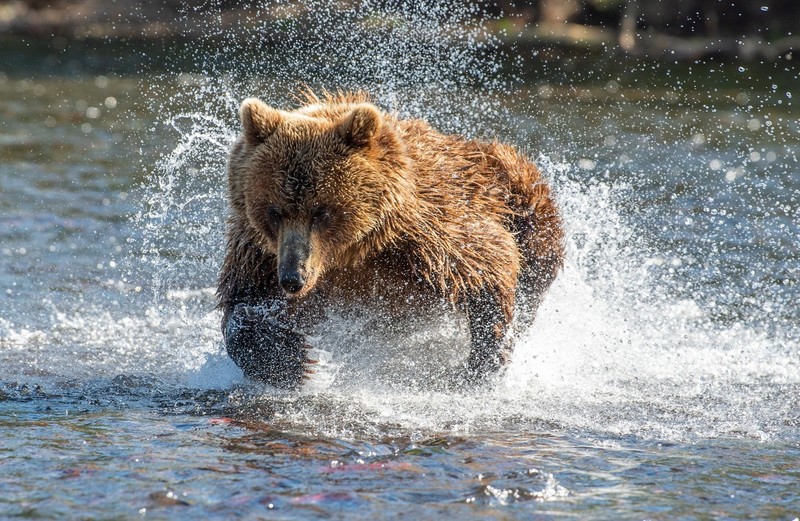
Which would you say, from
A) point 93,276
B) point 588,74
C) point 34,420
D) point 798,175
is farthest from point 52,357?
point 588,74

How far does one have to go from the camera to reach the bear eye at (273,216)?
5.46 meters

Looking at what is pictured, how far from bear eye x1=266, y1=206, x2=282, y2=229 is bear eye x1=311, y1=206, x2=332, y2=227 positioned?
165mm

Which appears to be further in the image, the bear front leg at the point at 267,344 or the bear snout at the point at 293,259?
the bear front leg at the point at 267,344

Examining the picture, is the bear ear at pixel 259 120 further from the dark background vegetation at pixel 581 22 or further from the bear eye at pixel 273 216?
the dark background vegetation at pixel 581 22

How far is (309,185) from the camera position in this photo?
5441 mm

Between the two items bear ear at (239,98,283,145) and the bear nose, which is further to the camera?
bear ear at (239,98,283,145)

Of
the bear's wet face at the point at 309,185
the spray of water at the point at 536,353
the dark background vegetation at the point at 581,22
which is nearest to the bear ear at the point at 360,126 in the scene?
the bear's wet face at the point at 309,185

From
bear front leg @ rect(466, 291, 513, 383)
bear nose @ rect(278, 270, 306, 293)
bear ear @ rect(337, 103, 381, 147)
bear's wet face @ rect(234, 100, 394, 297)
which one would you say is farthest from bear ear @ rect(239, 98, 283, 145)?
bear front leg @ rect(466, 291, 513, 383)

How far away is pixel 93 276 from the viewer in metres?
8.84

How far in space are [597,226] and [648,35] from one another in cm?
1285

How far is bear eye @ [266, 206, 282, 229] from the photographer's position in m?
5.46

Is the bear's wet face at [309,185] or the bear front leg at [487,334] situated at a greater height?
the bear's wet face at [309,185]

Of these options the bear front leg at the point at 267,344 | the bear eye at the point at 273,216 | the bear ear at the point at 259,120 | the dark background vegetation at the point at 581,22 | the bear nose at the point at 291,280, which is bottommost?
the bear front leg at the point at 267,344

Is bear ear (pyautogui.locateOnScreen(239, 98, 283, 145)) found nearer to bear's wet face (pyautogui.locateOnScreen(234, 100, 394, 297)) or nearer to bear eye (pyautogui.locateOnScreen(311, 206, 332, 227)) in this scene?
bear's wet face (pyautogui.locateOnScreen(234, 100, 394, 297))
